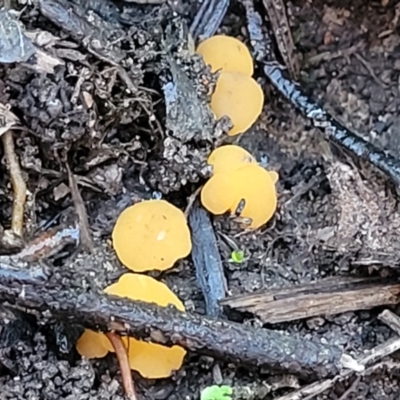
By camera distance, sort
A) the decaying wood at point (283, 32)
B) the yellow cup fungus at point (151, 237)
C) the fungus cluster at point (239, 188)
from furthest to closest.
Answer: the decaying wood at point (283, 32) → the fungus cluster at point (239, 188) → the yellow cup fungus at point (151, 237)

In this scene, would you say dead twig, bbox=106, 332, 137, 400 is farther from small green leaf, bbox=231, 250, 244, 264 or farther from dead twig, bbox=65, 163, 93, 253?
small green leaf, bbox=231, 250, 244, 264

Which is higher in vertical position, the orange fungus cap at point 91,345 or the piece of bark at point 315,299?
the piece of bark at point 315,299

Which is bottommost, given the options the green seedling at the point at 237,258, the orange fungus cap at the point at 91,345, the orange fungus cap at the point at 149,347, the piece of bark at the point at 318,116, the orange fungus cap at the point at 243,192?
the orange fungus cap at the point at 91,345

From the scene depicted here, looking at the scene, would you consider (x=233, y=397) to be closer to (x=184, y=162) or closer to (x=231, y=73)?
(x=184, y=162)

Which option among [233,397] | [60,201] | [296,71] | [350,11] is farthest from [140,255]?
[350,11]

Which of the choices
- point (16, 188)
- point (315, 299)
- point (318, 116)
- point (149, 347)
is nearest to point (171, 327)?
point (149, 347)

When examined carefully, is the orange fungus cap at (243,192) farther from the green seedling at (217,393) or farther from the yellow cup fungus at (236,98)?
the green seedling at (217,393)

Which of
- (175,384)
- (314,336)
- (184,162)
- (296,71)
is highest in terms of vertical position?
(296,71)

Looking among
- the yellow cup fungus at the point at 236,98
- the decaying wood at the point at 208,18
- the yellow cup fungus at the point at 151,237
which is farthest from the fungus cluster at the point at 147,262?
the decaying wood at the point at 208,18
